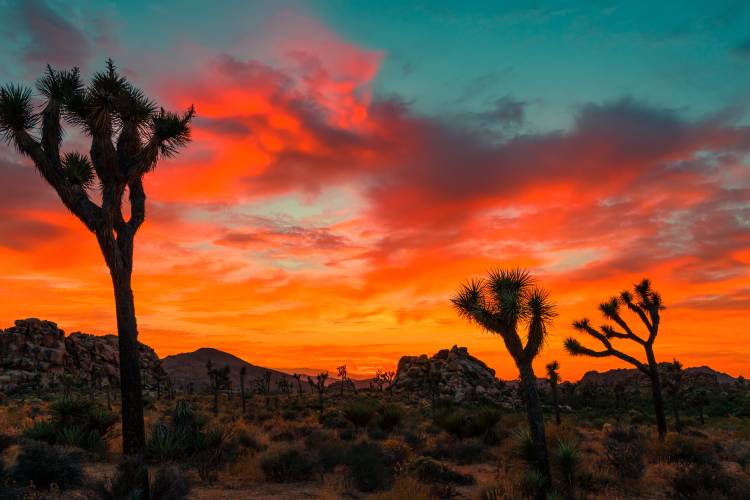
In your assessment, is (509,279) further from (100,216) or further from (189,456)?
(100,216)

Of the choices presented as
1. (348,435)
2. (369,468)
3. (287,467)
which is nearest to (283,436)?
(348,435)

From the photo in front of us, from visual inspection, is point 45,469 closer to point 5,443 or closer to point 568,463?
point 5,443

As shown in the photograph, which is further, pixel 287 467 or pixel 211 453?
pixel 211 453

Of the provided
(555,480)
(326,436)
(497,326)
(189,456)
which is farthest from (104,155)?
(555,480)

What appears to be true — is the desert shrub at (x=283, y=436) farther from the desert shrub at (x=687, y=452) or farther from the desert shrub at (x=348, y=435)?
the desert shrub at (x=687, y=452)

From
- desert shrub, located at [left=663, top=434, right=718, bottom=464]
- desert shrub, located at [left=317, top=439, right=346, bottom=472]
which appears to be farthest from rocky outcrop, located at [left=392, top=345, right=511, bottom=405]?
desert shrub, located at [left=317, top=439, right=346, bottom=472]

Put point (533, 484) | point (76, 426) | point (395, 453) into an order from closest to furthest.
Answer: point (533, 484) < point (76, 426) < point (395, 453)

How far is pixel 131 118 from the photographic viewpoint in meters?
14.5

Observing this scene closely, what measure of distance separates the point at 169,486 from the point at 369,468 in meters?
5.64

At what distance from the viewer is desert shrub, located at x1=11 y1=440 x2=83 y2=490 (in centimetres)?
952

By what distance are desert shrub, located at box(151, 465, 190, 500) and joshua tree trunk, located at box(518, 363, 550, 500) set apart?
812 centimetres

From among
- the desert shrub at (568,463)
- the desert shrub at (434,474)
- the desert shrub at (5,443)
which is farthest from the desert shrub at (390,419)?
the desert shrub at (5,443)

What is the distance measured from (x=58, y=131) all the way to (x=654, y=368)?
26.4m

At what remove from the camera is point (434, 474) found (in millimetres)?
13711
